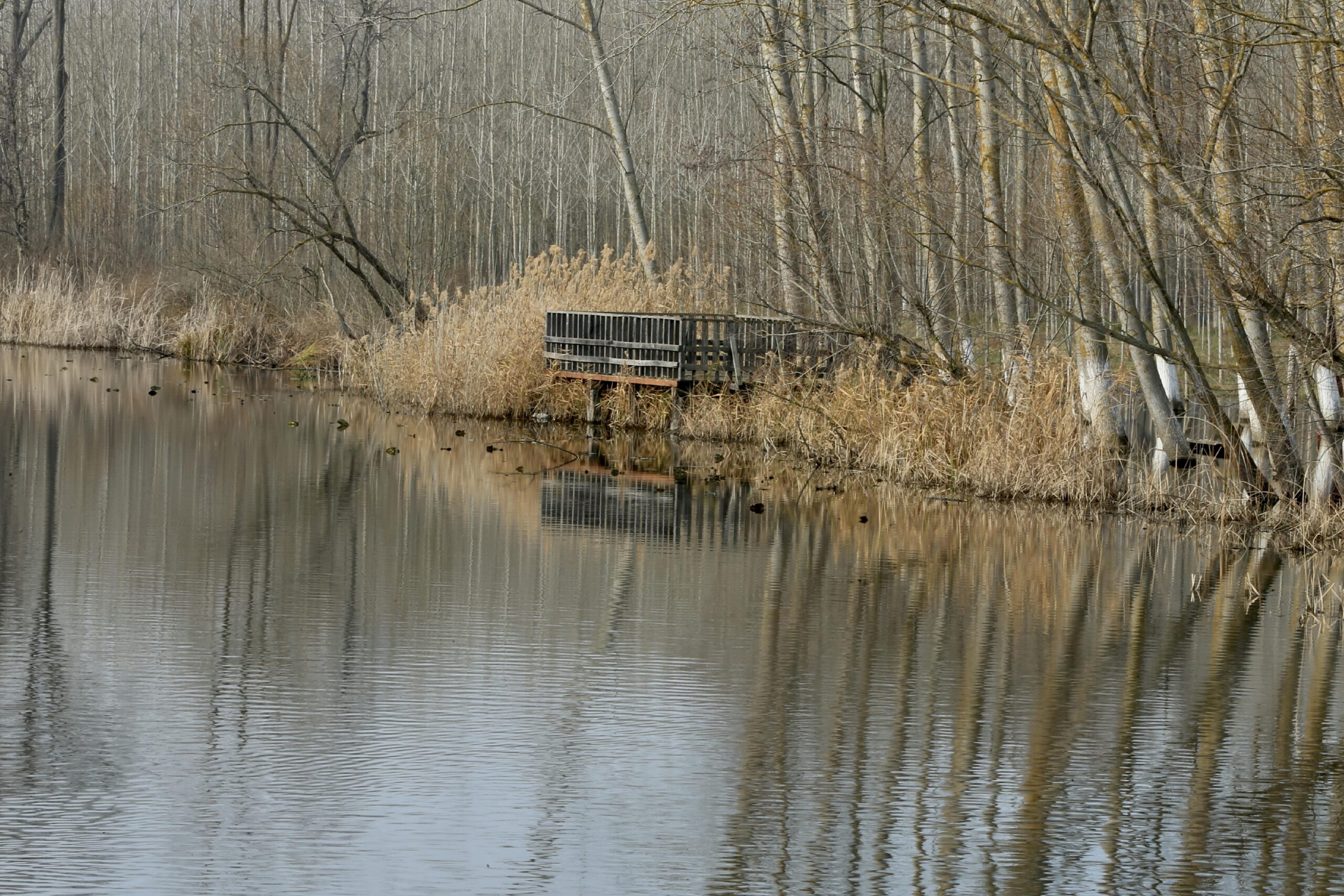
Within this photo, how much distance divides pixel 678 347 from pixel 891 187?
14.0 feet

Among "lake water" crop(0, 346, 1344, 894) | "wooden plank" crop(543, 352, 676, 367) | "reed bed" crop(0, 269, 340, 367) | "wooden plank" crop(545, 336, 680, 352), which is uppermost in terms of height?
"reed bed" crop(0, 269, 340, 367)

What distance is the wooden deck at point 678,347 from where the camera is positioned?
19328mm

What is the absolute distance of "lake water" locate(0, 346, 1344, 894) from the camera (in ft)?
18.4

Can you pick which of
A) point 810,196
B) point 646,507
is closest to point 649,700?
point 646,507

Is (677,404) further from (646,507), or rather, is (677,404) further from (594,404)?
(646,507)

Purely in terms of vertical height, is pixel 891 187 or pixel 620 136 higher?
pixel 620 136

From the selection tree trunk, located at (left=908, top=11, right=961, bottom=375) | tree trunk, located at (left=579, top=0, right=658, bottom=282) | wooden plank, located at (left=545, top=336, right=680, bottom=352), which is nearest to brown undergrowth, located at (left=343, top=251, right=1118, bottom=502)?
wooden plank, located at (left=545, top=336, right=680, bottom=352)

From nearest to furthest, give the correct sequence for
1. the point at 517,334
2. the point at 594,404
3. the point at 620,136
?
the point at 594,404 < the point at 517,334 < the point at 620,136

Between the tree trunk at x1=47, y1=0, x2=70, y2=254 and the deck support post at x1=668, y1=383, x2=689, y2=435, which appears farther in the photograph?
the tree trunk at x1=47, y1=0, x2=70, y2=254

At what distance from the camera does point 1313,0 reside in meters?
10.9

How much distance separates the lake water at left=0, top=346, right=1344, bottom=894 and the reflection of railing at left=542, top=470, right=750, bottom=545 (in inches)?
3.3

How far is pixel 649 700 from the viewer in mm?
7633

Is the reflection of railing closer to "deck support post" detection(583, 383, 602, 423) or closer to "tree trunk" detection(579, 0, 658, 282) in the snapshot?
"deck support post" detection(583, 383, 602, 423)

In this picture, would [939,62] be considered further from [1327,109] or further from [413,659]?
[413,659]
